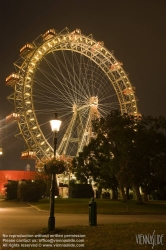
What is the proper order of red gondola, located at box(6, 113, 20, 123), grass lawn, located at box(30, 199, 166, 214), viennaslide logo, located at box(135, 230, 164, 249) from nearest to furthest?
viennaslide logo, located at box(135, 230, 164, 249), grass lawn, located at box(30, 199, 166, 214), red gondola, located at box(6, 113, 20, 123)

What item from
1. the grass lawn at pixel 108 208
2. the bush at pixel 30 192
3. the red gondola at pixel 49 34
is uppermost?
the red gondola at pixel 49 34

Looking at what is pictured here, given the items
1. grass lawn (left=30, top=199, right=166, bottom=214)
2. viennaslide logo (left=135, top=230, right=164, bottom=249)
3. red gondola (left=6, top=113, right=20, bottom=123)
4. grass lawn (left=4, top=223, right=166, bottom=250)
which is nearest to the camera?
grass lawn (left=4, top=223, right=166, bottom=250)

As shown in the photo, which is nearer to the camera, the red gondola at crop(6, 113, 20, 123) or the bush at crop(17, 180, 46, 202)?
the bush at crop(17, 180, 46, 202)

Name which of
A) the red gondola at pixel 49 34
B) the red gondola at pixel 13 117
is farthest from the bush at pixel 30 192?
the red gondola at pixel 49 34

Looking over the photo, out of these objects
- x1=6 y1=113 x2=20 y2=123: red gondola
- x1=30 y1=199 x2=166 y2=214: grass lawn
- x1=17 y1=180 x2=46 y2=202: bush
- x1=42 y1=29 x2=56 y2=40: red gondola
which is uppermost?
x1=42 y1=29 x2=56 y2=40: red gondola

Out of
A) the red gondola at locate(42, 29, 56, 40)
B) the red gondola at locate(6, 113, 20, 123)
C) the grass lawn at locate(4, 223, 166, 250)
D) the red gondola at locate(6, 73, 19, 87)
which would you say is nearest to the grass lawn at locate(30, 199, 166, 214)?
the grass lawn at locate(4, 223, 166, 250)

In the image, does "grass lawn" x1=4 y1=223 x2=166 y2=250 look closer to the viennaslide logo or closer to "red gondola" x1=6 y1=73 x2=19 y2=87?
the viennaslide logo

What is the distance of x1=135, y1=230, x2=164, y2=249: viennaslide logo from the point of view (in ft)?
27.8

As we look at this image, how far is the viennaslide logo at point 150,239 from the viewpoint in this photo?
27.8 feet

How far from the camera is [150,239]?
8812 mm

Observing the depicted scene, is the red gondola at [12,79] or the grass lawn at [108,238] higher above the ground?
the red gondola at [12,79]

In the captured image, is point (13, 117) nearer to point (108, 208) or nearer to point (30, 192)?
point (30, 192)

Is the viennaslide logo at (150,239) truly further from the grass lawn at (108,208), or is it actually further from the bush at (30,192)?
the bush at (30,192)

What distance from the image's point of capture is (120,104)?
44750 mm
